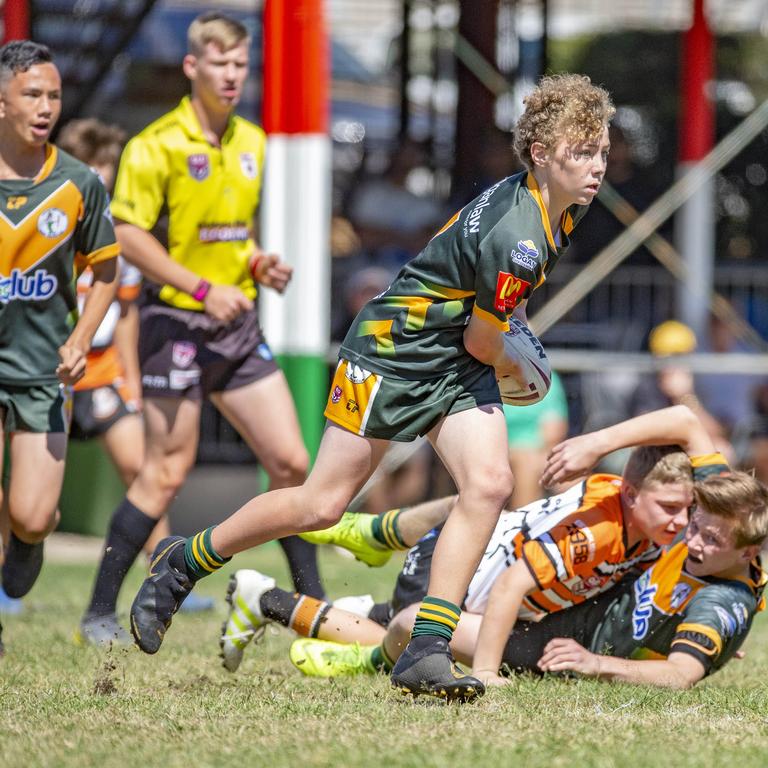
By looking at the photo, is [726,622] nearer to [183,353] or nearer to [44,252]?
[183,353]

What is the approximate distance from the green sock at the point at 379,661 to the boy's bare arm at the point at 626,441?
861mm

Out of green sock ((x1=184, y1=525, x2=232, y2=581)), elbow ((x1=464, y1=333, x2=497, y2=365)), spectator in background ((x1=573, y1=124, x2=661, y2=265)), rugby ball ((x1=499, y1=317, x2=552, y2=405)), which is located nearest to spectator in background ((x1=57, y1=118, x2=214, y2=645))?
green sock ((x1=184, y1=525, x2=232, y2=581))

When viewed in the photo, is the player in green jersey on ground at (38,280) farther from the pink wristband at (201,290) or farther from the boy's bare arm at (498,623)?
the boy's bare arm at (498,623)

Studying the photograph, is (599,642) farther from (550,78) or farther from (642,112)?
(642,112)

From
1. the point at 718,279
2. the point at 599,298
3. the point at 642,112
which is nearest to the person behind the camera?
the point at 599,298

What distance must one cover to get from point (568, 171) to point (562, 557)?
1.23 metres

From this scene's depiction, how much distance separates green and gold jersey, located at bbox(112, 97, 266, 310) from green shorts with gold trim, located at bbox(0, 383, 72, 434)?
86 centimetres

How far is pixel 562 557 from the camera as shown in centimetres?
458

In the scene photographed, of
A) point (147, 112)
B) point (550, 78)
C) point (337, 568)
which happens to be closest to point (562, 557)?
point (550, 78)

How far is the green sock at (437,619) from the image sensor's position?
4156 mm

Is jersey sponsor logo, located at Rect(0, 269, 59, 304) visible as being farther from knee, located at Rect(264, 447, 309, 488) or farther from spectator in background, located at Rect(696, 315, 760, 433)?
spectator in background, located at Rect(696, 315, 760, 433)

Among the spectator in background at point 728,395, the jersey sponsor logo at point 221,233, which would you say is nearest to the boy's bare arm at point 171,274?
the jersey sponsor logo at point 221,233

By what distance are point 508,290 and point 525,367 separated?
428 mm

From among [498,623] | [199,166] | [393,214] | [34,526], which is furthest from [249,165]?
[393,214]
